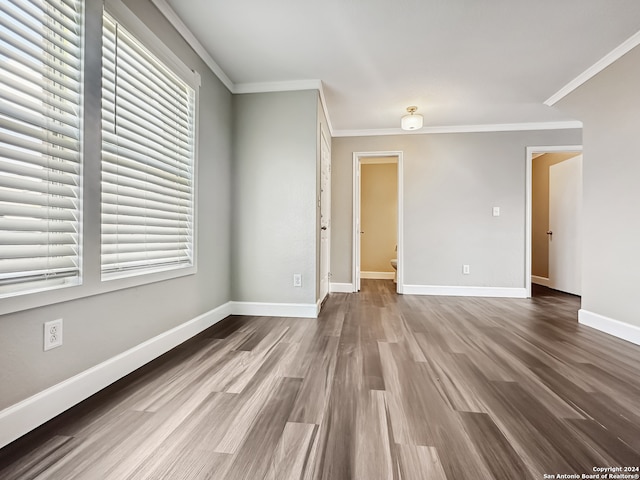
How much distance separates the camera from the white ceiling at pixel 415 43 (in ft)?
6.21

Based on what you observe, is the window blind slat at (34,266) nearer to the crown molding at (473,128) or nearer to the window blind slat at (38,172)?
the window blind slat at (38,172)

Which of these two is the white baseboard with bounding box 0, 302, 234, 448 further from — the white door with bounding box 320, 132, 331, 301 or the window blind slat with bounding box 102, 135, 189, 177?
the white door with bounding box 320, 132, 331, 301

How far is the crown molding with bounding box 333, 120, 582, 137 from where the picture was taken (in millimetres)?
3871

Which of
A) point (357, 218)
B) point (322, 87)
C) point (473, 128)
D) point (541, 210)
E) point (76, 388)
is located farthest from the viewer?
point (541, 210)

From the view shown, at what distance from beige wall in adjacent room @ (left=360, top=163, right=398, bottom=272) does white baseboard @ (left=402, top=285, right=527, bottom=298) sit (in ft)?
5.69

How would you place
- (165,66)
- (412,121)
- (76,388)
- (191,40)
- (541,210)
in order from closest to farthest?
(76,388)
(165,66)
(191,40)
(412,121)
(541,210)

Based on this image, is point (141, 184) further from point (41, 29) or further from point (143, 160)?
point (41, 29)

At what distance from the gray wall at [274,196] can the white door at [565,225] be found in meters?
3.89

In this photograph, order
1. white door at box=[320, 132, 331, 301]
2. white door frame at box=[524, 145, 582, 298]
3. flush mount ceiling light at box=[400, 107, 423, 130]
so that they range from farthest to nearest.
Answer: white door frame at box=[524, 145, 582, 298] → white door at box=[320, 132, 331, 301] → flush mount ceiling light at box=[400, 107, 423, 130]

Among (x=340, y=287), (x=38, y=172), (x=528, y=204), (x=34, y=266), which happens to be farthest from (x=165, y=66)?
(x=528, y=204)

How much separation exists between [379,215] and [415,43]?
3.76 metres

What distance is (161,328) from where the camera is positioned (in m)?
1.87

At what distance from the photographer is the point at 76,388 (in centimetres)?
130

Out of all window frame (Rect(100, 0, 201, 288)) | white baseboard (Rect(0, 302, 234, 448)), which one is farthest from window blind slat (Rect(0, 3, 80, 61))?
white baseboard (Rect(0, 302, 234, 448))
